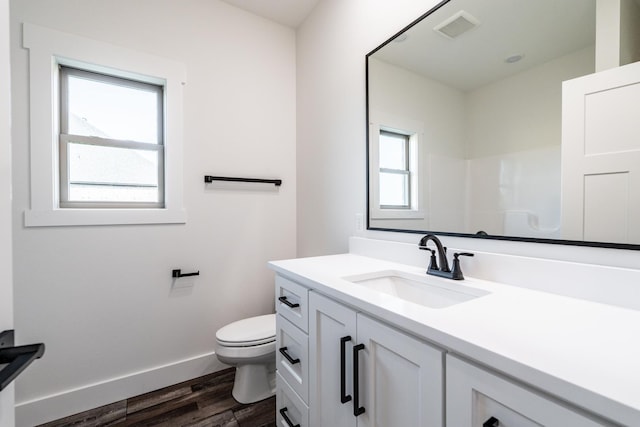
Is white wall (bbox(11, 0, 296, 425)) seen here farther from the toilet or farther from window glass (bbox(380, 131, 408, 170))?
window glass (bbox(380, 131, 408, 170))

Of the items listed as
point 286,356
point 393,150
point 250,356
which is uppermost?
point 393,150

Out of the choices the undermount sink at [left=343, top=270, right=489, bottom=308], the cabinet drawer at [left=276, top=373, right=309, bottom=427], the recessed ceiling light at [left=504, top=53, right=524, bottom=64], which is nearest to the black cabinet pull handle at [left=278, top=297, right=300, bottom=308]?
the undermount sink at [left=343, top=270, right=489, bottom=308]

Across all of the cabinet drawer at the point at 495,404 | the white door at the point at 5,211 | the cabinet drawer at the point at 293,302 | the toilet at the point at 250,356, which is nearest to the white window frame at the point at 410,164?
the cabinet drawer at the point at 293,302

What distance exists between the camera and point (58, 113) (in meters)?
1.68

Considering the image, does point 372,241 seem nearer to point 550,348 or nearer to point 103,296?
point 550,348

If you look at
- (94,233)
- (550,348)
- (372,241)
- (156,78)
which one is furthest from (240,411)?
(156,78)

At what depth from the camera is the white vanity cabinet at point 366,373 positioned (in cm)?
68

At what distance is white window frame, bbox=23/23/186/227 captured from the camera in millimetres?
1525

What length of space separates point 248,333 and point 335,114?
155cm

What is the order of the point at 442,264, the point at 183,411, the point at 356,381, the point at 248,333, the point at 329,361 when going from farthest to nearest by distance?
the point at 248,333 → the point at 183,411 → the point at 442,264 → the point at 329,361 → the point at 356,381

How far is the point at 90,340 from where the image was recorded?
1683mm

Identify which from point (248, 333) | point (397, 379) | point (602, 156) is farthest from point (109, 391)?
point (602, 156)

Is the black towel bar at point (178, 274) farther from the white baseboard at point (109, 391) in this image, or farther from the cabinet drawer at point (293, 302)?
the cabinet drawer at point (293, 302)

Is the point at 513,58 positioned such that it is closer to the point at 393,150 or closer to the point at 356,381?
the point at 393,150
